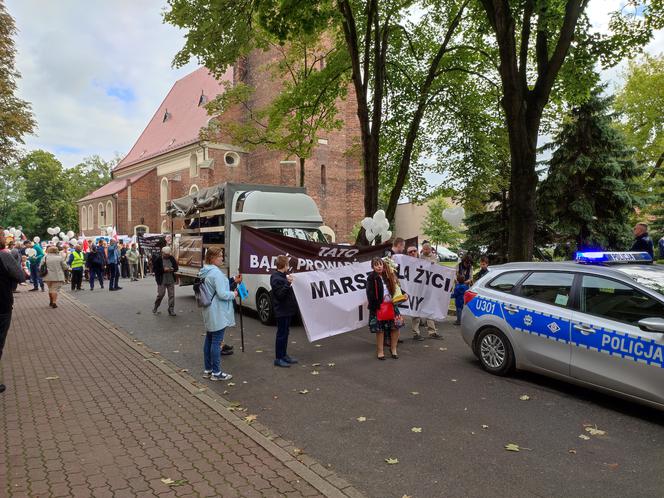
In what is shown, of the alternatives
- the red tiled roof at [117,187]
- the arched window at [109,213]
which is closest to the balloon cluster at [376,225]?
the red tiled roof at [117,187]

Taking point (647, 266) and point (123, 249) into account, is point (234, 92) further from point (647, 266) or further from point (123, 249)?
point (647, 266)

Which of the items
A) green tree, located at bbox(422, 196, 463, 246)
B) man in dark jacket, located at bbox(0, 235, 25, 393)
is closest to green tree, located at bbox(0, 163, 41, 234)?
green tree, located at bbox(422, 196, 463, 246)

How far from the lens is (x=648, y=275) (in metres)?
5.50

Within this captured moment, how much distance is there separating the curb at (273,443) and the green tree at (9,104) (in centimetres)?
2156

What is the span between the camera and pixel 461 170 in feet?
58.1

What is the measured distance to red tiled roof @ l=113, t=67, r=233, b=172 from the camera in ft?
137

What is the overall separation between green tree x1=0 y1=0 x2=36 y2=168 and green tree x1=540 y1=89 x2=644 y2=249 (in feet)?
→ 79.7

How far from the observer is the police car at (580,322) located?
5.06 metres

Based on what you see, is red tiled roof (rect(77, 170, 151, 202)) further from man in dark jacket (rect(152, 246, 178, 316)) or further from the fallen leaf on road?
the fallen leaf on road

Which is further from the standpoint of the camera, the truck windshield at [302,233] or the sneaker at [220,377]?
the truck windshield at [302,233]

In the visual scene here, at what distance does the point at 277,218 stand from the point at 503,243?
9982mm

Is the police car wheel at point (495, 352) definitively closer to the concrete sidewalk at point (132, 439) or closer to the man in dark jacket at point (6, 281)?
the concrete sidewalk at point (132, 439)

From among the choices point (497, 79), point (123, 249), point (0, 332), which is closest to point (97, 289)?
point (123, 249)

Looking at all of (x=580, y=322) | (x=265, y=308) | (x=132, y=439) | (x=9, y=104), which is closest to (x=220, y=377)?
(x=132, y=439)
